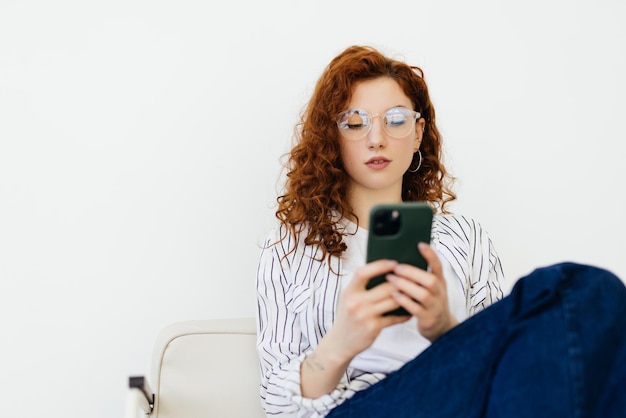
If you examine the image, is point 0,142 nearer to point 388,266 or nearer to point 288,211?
point 288,211

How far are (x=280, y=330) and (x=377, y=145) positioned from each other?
40 centimetres

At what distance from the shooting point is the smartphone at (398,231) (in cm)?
87

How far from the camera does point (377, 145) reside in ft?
3.88

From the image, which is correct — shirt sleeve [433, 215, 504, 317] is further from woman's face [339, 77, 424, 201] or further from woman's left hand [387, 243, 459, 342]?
woman's left hand [387, 243, 459, 342]

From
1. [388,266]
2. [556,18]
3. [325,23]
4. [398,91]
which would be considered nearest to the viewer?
[388,266]

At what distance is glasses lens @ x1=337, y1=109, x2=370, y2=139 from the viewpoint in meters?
1.20

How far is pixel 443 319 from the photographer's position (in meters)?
0.95

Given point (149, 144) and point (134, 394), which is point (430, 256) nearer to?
point (134, 394)

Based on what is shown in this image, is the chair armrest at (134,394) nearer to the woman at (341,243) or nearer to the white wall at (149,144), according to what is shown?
the woman at (341,243)

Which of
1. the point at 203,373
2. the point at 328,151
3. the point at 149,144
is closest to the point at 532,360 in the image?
the point at 328,151

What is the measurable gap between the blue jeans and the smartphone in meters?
0.13

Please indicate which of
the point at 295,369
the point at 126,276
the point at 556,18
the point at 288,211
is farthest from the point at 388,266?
the point at 556,18

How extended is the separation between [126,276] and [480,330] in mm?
885

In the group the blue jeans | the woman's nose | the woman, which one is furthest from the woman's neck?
the blue jeans
